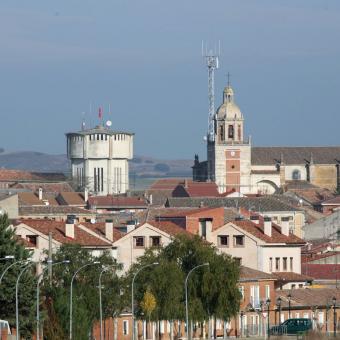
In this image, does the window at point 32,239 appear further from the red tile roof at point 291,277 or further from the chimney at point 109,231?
the red tile roof at point 291,277

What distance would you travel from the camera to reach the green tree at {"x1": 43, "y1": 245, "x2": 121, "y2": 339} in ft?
273

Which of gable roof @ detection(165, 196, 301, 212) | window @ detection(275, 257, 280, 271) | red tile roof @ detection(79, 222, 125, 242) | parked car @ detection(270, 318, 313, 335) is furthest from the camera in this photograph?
gable roof @ detection(165, 196, 301, 212)

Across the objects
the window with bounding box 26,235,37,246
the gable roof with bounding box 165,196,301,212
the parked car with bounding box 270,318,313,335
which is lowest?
the parked car with bounding box 270,318,313,335

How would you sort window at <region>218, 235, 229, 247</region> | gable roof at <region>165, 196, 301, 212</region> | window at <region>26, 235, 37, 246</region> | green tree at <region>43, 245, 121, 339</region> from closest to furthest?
green tree at <region>43, 245, 121, 339</region> → window at <region>26, 235, 37, 246</region> → window at <region>218, 235, 229, 247</region> → gable roof at <region>165, 196, 301, 212</region>

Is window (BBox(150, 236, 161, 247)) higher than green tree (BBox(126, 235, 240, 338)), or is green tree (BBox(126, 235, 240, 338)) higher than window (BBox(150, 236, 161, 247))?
window (BBox(150, 236, 161, 247))

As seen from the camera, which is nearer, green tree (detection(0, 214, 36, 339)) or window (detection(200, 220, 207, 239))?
green tree (detection(0, 214, 36, 339))

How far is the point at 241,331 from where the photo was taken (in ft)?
345

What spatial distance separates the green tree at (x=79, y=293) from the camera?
273ft

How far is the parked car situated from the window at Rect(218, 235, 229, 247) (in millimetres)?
16381

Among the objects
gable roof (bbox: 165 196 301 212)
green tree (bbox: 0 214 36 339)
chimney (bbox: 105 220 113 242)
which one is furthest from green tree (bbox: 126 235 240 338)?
gable roof (bbox: 165 196 301 212)

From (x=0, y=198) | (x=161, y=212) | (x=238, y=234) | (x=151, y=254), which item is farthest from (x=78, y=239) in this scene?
(x=161, y=212)

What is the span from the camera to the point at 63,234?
106 m

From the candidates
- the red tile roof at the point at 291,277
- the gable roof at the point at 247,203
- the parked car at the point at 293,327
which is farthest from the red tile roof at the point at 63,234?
the gable roof at the point at 247,203

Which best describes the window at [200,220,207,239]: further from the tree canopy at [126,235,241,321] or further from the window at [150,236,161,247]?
the tree canopy at [126,235,241,321]
